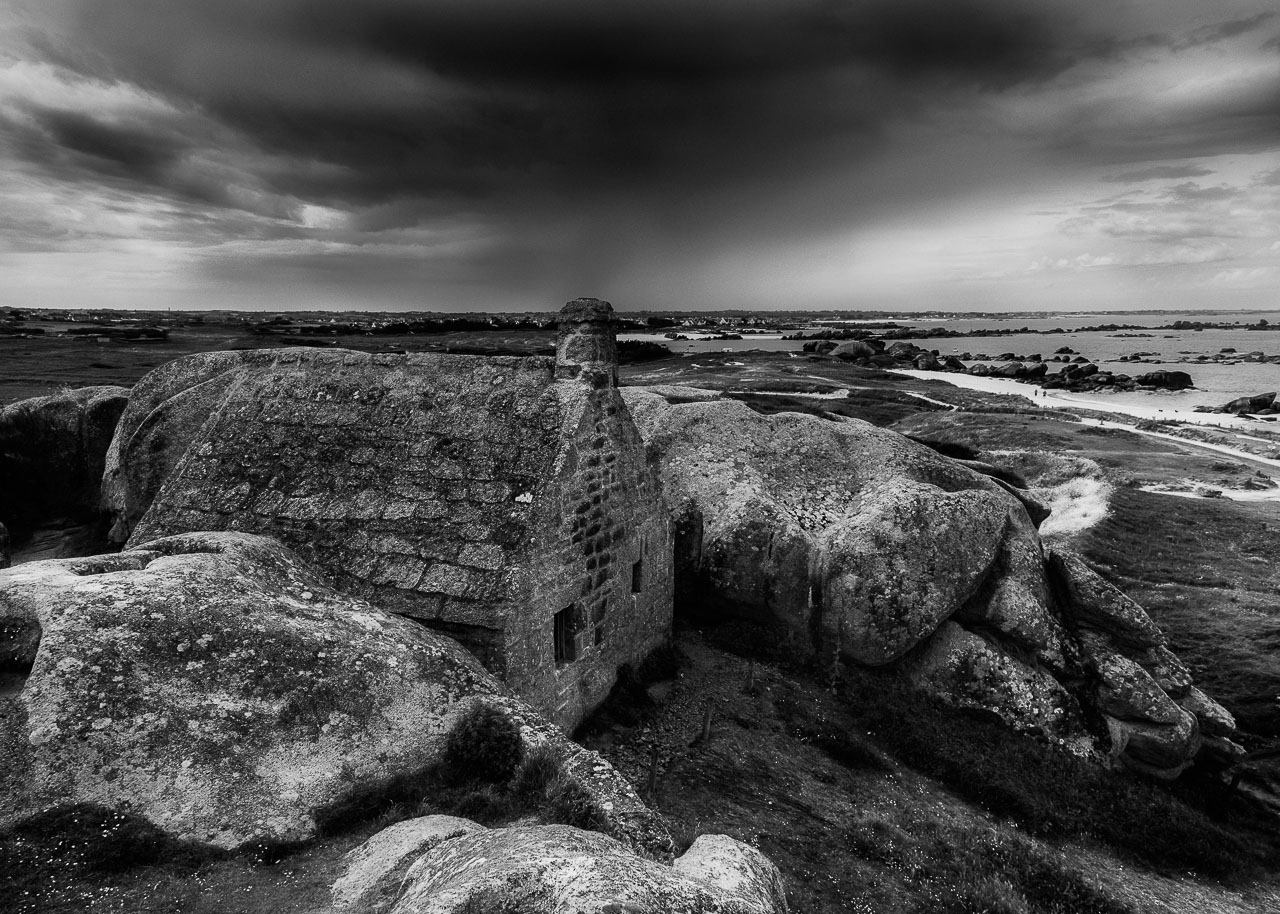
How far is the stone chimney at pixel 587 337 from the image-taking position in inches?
463

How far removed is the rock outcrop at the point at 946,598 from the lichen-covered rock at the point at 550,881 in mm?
Answer: 10052

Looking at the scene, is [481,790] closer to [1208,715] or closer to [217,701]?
[217,701]

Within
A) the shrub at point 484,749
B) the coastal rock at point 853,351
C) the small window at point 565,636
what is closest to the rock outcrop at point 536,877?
the shrub at point 484,749

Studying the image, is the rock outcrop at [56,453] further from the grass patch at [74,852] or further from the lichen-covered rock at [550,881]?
the lichen-covered rock at [550,881]

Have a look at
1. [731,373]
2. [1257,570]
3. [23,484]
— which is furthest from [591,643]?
[731,373]

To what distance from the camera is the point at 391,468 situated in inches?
420

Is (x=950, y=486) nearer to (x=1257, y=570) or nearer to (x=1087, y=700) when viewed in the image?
(x=1087, y=700)

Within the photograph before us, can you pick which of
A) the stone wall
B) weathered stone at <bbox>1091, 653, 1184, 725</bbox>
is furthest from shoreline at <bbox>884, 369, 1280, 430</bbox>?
the stone wall

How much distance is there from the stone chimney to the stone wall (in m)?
0.61

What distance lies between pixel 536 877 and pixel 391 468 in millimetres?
7970

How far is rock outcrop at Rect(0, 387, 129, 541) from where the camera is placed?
61.6ft

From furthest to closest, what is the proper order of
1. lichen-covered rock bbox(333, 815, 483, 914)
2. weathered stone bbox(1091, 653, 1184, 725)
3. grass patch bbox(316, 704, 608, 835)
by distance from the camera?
weathered stone bbox(1091, 653, 1184, 725), grass patch bbox(316, 704, 608, 835), lichen-covered rock bbox(333, 815, 483, 914)

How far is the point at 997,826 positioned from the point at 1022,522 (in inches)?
263

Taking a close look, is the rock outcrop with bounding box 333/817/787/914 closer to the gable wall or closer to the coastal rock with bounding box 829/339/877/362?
the gable wall
